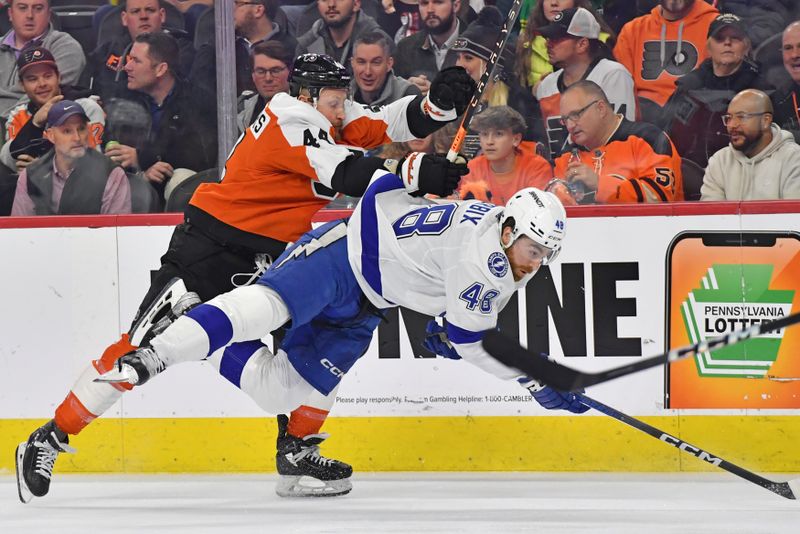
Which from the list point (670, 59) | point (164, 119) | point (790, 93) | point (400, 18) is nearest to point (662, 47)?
point (670, 59)

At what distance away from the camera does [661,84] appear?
4133 mm

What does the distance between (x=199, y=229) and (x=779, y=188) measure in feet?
6.71

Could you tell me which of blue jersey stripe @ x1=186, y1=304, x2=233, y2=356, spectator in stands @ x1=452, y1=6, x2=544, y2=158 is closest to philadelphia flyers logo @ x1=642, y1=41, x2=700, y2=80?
spectator in stands @ x1=452, y1=6, x2=544, y2=158

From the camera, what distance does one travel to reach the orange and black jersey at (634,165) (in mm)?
4027

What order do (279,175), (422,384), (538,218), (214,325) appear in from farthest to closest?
(422,384)
(279,175)
(214,325)
(538,218)

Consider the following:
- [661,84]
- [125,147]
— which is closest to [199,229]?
[125,147]

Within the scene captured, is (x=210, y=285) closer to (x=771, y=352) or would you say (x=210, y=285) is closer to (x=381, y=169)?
(x=381, y=169)

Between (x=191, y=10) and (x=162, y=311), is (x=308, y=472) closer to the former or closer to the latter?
(x=162, y=311)

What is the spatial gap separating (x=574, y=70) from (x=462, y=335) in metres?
1.64

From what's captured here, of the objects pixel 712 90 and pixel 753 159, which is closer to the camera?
pixel 753 159

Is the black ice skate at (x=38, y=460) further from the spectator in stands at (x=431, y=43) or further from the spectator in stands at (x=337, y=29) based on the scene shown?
the spectator in stands at (x=431, y=43)

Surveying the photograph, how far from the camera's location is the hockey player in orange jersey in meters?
3.27

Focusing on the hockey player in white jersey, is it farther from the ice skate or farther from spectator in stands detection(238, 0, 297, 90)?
spectator in stands detection(238, 0, 297, 90)

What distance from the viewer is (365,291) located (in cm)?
326
